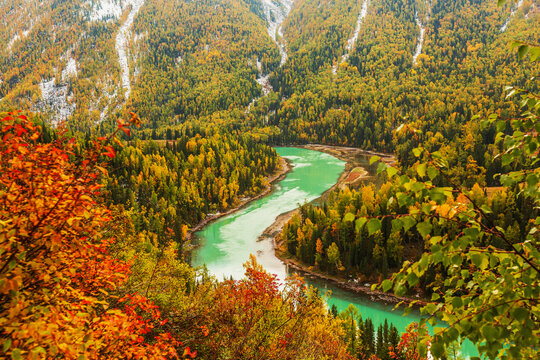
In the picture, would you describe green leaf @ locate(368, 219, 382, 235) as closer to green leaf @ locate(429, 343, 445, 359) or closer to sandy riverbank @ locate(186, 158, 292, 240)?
green leaf @ locate(429, 343, 445, 359)

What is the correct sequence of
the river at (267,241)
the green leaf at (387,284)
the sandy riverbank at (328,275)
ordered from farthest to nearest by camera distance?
the sandy riverbank at (328,275) → the river at (267,241) → the green leaf at (387,284)

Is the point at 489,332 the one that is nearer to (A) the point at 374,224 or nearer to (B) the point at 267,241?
(A) the point at 374,224

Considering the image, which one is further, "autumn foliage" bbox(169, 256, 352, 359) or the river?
the river

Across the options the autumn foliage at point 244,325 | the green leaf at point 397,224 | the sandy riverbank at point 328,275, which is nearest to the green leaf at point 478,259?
the green leaf at point 397,224

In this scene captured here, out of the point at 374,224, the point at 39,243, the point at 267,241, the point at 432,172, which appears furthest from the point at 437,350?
the point at 267,241

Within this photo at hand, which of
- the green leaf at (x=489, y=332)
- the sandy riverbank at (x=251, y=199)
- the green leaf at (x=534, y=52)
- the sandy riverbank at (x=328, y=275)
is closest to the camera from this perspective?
the green leaf at (x=489, y=332)

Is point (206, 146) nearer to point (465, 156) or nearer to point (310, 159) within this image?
point (310, 159)

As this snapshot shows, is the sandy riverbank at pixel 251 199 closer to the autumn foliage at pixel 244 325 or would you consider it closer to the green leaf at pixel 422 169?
the autumn foliage at pixel 244 325

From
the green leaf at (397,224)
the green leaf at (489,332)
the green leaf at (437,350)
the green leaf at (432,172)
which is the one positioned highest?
the green leaf at (432,172)

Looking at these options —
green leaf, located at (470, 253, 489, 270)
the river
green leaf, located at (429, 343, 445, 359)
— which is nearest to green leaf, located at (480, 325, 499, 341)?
green leaf, located at (429, 343, 445, 359)

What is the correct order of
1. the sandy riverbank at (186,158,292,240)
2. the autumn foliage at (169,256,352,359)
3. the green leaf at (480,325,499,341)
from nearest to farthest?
the green leaf at (480,325,499,341)
the autumn foliage at (169,256,352,359)
the sandy riverbank at (186,158,292,240)

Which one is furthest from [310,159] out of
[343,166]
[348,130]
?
[348,130]
